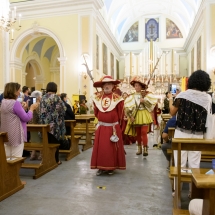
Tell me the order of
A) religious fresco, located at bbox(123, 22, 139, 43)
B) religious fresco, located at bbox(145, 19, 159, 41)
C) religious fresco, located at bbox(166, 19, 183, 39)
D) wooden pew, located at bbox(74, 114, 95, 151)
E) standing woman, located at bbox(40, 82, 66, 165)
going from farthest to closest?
1. religious fresco, located at bbox(123, 22, 139, 43)
2. religious fresco, located at bbox(145, 19, 159, 41)
3. religious fresco, located at bbox(166, 19, 183, 39)
4. wooden pew, located at bbox(74, 114, 95, 151)
5. standing woman, located at bbox(40, 82, 66, 165)

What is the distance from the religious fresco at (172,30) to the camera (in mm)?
19750

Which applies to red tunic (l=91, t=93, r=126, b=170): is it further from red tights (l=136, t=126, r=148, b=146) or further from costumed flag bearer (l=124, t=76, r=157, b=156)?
red tights (l=136, t=126, r=148, b=146)

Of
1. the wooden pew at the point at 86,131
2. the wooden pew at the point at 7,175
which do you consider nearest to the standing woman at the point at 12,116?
the wooden pew at the point at 7,175

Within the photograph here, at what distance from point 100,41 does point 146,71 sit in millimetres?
6717

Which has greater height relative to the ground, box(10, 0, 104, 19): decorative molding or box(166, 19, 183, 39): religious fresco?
box(166, 19, 183, 39): religious fresco

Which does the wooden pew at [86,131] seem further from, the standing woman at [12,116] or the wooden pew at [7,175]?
the wooden pew at [7,175]

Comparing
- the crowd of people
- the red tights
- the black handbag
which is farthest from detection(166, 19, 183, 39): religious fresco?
the black handbag

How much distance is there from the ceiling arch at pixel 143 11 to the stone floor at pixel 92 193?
12692 millimetres

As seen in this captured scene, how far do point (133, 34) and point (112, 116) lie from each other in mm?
17865

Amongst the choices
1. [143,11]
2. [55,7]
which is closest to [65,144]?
[55,7]

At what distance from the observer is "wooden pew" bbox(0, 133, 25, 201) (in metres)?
3.08

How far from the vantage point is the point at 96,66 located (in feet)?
39.3

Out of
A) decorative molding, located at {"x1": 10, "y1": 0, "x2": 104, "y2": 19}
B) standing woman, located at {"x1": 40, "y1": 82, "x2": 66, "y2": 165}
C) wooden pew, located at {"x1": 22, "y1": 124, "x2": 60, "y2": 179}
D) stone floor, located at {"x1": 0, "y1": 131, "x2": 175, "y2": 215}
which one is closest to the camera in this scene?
stone floor, located at {"x1": 0, "y1": 131, "x2": 175, "y2": 215}

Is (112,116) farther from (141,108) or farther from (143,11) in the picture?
(143,11)
